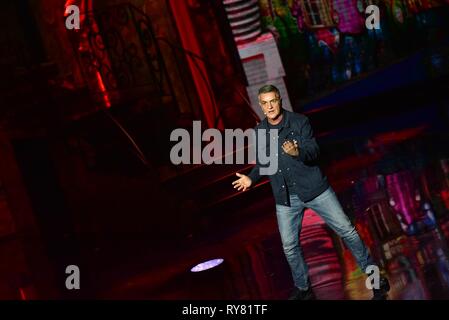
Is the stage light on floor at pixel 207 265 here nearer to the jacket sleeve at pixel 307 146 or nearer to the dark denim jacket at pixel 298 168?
the dark denim jacket at pixel 298 168

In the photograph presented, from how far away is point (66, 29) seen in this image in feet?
48.8

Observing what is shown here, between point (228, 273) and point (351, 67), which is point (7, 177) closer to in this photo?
point (228, 273)

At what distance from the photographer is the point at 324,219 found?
5867 millimetres

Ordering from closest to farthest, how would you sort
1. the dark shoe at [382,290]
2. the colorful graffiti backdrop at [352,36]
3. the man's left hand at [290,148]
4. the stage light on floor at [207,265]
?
1. the man's left hand at [290,148]
2. the dark shoe at [382,290]
3. the stage light on floor at [207,265]
4. the colorful graffiti backdrop at [352,36]

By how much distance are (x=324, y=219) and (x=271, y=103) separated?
1.17 meters

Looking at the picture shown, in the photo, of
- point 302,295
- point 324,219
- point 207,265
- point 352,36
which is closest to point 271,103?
point 324,219

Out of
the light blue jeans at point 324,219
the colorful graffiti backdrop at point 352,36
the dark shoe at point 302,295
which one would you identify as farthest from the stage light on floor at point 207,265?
the colorful graffiti backdrop at point 352,36

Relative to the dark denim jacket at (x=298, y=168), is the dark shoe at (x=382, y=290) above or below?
below

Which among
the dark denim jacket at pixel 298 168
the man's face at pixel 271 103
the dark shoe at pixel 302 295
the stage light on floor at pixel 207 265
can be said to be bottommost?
the stage light on floor at pixel 207 265

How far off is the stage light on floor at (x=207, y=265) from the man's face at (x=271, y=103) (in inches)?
151

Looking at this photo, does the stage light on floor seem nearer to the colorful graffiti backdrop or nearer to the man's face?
the man's face

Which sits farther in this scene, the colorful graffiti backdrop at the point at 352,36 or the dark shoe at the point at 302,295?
the colorful graffiti backdrop at the point at 352,36

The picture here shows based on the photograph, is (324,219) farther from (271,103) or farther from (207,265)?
(207,265)

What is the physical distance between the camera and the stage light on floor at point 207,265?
906 centimetres
